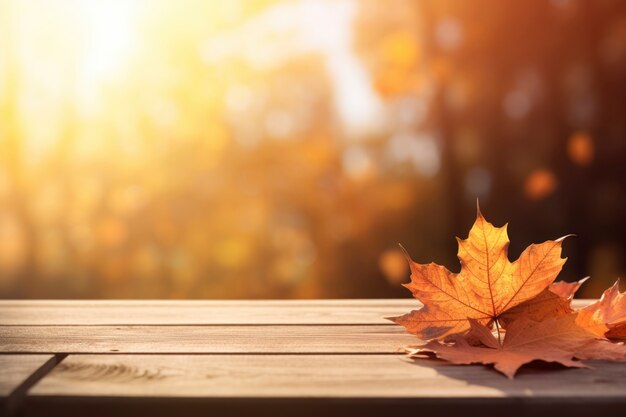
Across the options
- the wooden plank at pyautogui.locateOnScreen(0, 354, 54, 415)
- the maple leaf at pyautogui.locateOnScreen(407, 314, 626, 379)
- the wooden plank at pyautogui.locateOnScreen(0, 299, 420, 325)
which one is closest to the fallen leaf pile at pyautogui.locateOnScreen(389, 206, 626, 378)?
the maple leaf at pyautogui.locateOnScreen(407, 314, 626, 379)

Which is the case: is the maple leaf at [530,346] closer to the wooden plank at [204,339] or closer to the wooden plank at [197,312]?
the wooden plank at [204,339]

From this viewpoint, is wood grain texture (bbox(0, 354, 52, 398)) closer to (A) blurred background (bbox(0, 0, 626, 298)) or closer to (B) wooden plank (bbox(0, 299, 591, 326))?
(B) wooden plank (bbox(0, 299, 591, 326))

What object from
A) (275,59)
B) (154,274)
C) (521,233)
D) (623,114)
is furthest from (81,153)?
(623,114)

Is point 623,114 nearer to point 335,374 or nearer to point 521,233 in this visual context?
point 521,233

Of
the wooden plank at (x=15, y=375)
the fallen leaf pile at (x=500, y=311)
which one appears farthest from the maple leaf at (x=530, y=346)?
the wooden plank at (x=15, y=375)

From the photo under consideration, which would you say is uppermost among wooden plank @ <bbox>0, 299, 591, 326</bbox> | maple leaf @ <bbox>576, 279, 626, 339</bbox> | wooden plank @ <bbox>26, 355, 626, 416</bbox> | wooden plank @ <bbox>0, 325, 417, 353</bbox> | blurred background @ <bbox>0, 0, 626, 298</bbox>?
blurred background @ <bbox>0, 0, 626, 298</bbox>

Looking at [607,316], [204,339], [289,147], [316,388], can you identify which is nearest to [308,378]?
[316,388]
